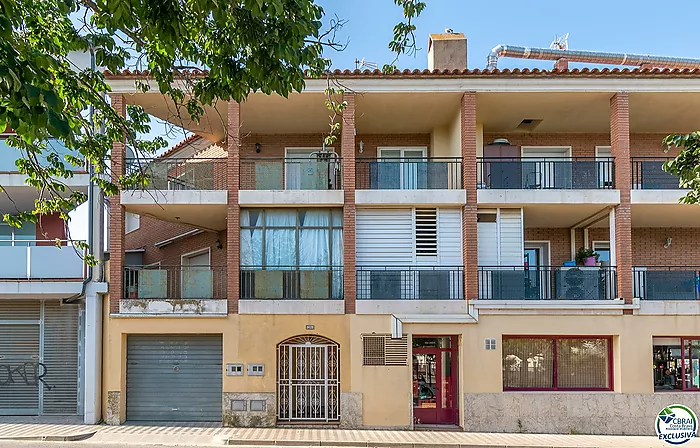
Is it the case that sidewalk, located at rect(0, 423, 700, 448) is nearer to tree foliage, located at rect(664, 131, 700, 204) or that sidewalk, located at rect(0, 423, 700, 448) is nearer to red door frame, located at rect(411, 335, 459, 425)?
red door frame, located at rect(411, 335, 459, 425)

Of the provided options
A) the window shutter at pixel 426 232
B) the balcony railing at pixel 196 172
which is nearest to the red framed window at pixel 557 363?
the window shutter at pixel 426 232

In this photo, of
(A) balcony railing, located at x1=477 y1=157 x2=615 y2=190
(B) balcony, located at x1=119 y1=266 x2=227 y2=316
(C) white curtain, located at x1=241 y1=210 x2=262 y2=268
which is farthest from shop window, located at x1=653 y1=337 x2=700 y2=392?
(B) balcony, located at x1=119 y1=266 x2=227 y2=316

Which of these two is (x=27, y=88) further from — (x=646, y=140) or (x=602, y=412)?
(x=646, y=140)

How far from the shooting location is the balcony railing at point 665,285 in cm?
1636

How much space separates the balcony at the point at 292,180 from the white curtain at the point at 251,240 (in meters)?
0.44

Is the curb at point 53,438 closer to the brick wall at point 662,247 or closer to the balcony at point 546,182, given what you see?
the balcony at point 546,182

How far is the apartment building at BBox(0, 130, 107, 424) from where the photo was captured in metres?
16.3

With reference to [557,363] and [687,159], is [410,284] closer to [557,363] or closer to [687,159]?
[557,363]

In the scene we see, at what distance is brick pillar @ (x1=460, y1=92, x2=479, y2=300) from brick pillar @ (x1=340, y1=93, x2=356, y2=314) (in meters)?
2.81

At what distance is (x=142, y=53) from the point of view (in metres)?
8.66

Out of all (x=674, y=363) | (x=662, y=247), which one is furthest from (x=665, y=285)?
(x=662, y=247)

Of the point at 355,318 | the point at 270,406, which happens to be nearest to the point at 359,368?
the point at 355,318

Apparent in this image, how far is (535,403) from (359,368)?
4.30 m

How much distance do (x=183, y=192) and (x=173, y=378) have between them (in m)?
Result: 4.71
